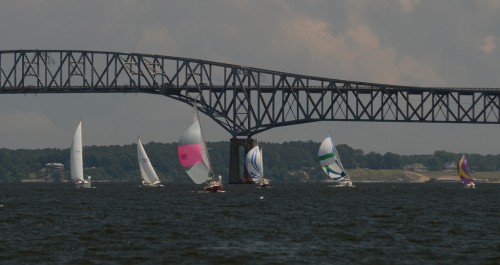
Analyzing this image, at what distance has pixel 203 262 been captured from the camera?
60.8 m

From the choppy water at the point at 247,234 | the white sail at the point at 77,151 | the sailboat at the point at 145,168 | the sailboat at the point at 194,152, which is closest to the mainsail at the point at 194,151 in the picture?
the sailboat at the point at 194,152

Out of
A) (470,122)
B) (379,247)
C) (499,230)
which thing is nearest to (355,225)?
(499,230)

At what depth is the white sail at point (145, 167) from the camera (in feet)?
578

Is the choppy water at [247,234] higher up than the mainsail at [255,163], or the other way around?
the mainsail at [255,163]

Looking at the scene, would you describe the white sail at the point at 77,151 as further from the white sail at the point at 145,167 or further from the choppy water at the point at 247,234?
the choppy water at the point at 247,234

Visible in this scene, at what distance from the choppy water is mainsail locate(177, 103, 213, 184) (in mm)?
8090

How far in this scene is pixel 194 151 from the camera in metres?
119

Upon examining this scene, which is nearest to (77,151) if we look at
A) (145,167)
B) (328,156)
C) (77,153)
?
(77,153)

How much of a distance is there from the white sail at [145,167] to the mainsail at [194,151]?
5606 centimetres

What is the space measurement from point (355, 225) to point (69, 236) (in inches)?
759

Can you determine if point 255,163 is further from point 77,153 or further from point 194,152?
point 194,152

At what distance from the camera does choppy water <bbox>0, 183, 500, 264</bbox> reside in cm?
6297

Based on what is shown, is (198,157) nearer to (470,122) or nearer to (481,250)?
(481,250)

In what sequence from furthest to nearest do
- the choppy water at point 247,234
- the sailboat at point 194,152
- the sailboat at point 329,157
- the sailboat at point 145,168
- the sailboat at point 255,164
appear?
the sailboat at point 145,168, the sailboat at point 255,164, the sailboat at point 329,157, the sailboat at point 194,152, the choppy water at point 247,234
